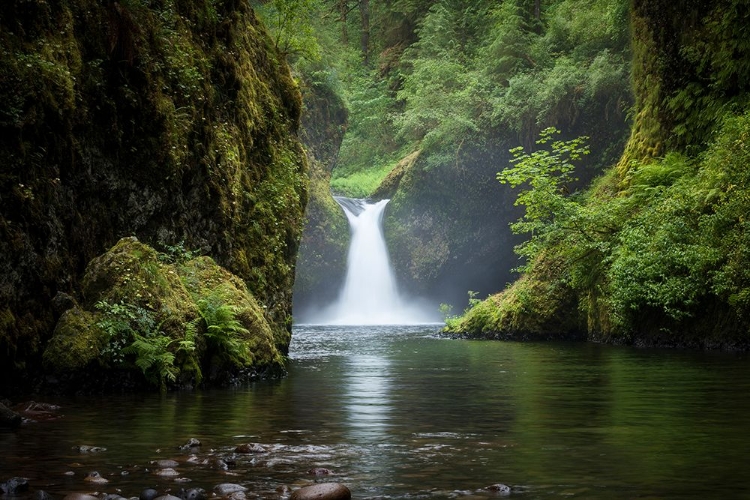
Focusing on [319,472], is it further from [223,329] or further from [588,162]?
[588,162]

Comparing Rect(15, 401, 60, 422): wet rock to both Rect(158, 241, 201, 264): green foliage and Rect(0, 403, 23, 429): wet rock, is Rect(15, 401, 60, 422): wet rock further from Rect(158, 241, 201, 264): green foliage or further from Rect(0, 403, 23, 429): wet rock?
Rect(158, 241, 201, 264): green foliage

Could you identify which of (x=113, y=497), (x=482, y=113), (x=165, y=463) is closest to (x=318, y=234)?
(x=482, y=113)

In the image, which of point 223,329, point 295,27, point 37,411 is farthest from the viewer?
point 295,27

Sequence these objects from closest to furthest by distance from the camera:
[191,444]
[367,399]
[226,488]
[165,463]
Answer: [226,488]
[165,463]
[191,444]
[367,399]

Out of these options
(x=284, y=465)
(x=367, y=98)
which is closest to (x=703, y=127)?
(x=284, y=465)

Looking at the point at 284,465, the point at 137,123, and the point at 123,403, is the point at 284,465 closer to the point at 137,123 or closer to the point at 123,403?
the point at 123,403

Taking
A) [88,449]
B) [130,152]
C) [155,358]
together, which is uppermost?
[130,152]

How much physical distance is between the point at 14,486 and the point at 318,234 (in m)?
37.2

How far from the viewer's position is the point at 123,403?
10305mm

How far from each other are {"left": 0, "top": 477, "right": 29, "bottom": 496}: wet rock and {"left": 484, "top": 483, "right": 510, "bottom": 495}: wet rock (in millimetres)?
3088

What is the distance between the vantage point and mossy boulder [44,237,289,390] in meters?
11.0

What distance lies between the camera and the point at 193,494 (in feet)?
17.5

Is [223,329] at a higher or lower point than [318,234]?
lower

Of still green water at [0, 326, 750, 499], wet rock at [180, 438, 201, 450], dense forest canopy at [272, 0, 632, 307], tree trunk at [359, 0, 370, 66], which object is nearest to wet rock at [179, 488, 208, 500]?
still green water at [0, 326, 750, 499]
